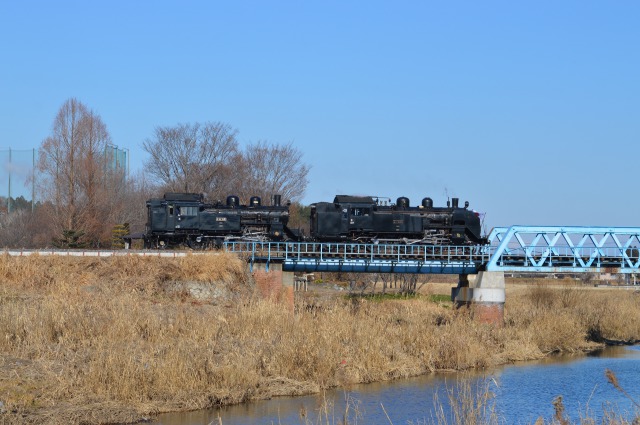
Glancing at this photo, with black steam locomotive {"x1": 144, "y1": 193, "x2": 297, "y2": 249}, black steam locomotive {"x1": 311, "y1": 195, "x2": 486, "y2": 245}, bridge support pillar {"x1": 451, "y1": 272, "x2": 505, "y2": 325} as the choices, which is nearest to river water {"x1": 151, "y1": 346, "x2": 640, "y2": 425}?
bridge support pillar {"x1": 451, "y1": 272, "x2": 505, "y2": 325}

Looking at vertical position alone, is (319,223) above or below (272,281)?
above

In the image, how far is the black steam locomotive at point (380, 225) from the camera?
175 feet

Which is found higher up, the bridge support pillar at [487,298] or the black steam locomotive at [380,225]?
the black steam locomotive at [380,225]

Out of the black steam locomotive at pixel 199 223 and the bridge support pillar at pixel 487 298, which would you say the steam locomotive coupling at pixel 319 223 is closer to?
the black steam locomotive at pixel 199 223

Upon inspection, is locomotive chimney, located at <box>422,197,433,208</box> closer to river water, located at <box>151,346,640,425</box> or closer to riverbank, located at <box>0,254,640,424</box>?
riverbank, located at <box>0,254,640,424</box>

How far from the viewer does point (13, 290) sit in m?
A: 37.1

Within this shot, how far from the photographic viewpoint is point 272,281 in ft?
149

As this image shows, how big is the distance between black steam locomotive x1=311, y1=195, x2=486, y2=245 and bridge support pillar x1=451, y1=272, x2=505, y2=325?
648 cm

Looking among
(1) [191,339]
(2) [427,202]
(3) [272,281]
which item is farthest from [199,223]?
(1) [191,339]

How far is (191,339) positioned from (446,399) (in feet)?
27.7

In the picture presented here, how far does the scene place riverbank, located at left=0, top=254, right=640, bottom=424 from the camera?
78.2ft

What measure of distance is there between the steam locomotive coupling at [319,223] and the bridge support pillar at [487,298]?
256 inches

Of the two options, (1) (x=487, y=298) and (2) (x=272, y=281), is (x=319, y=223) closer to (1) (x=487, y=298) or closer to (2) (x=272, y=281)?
(2) (x=272, y=281)

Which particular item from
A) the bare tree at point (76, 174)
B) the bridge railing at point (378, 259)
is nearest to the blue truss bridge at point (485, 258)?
the bridge railing at point (378, 259)
